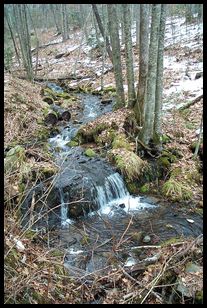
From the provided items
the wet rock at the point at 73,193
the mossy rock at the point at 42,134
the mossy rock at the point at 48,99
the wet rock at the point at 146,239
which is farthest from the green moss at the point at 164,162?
the mossy rock at the point at 48,99

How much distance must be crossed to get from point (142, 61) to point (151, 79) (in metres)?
1.56

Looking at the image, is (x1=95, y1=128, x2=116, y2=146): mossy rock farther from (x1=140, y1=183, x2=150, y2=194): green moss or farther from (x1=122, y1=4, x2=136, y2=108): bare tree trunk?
(x1=140, y1=183, x2=150, y2=194): green moss

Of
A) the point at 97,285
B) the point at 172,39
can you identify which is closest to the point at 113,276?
the point at 97,285

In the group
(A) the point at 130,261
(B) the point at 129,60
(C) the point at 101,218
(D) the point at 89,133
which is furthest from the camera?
(B) the point at 129,60

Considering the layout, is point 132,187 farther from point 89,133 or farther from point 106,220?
point 89,133

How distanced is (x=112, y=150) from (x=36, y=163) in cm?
241

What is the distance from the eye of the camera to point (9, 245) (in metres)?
4.38

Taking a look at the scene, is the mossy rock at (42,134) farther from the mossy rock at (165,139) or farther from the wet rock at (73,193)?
the mossy rock at (165,139)

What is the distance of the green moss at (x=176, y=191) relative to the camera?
27.1 ft

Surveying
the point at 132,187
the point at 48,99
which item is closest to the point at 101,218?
the point at 132,187

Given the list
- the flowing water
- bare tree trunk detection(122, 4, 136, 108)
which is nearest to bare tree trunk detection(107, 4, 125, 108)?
bare tree trunk detection(122, 4, 136, 108)

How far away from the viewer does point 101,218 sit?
309 inches

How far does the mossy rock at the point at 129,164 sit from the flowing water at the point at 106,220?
0.72 ft
